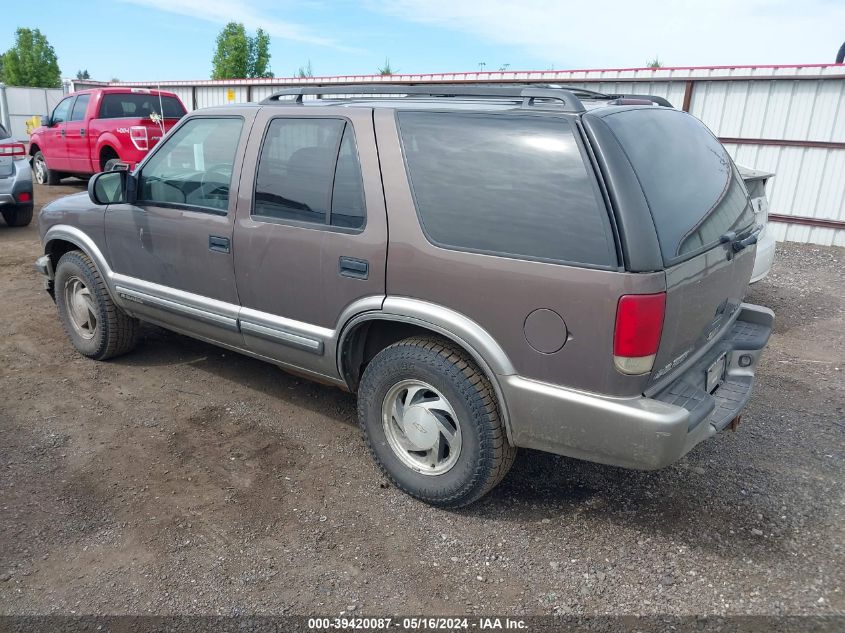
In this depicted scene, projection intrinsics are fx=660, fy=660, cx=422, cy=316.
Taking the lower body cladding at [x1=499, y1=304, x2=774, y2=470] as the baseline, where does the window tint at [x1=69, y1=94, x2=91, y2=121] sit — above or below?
above

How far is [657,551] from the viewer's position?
2975 mm

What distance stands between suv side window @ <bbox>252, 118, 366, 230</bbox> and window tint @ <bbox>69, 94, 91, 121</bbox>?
10.6 meters

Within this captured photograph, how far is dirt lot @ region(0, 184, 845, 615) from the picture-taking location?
8.84 feet

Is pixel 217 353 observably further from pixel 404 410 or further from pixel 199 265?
pixel 404 410

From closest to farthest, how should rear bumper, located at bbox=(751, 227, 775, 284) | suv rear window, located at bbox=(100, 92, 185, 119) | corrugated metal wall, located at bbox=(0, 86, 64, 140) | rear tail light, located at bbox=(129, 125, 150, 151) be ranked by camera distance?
rear bumper, located at bbox=(751, 227, 775, 284), rear tail light, located at bbox=(129, 125, 150, 151), suv rear window, located at bbox=(100, 92, 185, 119), corrugated metal wall, located at bbox=(0, 86, 64, 140)

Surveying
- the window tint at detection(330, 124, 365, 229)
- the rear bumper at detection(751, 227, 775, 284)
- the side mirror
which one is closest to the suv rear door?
the window tint at detection(330, 124, 365, 229)

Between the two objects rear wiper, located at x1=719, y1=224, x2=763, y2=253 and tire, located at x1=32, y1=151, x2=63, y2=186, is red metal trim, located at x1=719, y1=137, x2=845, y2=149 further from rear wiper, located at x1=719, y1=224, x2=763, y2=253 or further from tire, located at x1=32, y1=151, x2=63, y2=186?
tire, located at x1=32, y1=151, x2=63, y2=186

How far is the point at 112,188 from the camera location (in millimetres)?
4340

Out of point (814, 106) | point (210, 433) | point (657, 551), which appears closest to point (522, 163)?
point (657, 551)

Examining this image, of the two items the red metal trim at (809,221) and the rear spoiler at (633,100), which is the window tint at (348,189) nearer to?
the rear spoiler at (633,100)

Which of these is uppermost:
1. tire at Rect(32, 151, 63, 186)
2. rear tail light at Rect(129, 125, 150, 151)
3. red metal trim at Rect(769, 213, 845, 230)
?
rear tail light at Rect(129, 125, 150, 151)

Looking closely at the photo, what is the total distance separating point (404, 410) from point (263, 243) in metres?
1.21

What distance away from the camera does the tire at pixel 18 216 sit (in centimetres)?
983

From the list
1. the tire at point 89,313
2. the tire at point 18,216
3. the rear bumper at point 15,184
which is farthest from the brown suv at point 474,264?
the tire at point 18,216
